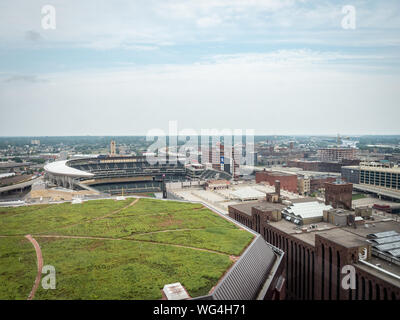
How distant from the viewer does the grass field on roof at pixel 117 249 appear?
19.0 m

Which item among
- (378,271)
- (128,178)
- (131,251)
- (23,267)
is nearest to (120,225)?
(131,251)

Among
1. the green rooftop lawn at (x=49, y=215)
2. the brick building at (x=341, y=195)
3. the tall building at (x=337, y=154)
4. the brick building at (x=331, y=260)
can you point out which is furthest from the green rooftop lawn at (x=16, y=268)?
the tall building at (x=337, y=154)

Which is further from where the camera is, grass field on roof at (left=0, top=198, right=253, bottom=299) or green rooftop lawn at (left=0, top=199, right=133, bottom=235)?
green rooftop lawn at (left=0, top=199, right=133, bottom=235)

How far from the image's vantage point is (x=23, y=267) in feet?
71.1

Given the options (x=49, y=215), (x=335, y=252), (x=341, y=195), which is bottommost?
(x=335, y=252)

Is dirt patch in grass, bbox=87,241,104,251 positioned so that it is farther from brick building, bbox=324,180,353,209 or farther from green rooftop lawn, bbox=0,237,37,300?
brick building, bbox=324,180,353,209

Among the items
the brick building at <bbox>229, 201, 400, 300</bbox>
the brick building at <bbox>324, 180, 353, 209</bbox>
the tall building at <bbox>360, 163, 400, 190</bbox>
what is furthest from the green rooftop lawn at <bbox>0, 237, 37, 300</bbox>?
the tall building at <bbox>360, 163, 400, 190</bbox>

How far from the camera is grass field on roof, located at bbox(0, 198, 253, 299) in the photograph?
18953 millimetres

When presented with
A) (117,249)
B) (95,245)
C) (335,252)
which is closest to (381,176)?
(335,252)

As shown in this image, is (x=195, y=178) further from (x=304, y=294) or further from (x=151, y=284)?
(x=151, y=284)

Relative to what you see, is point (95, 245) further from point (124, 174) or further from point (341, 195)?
point (124, 174)

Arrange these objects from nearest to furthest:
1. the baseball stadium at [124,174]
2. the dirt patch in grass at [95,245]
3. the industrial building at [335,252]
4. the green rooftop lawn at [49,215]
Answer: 1. the industrial building at [335,252]
2. the dirt patch in grass at [95,245]
3. the green rooftop lawn at [49,215]
4. the baseball stadium at [124,174]

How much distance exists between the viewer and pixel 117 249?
82.6ft

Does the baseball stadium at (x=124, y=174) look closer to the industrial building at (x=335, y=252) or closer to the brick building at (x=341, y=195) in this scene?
the brick building at (x=341, y=195)
